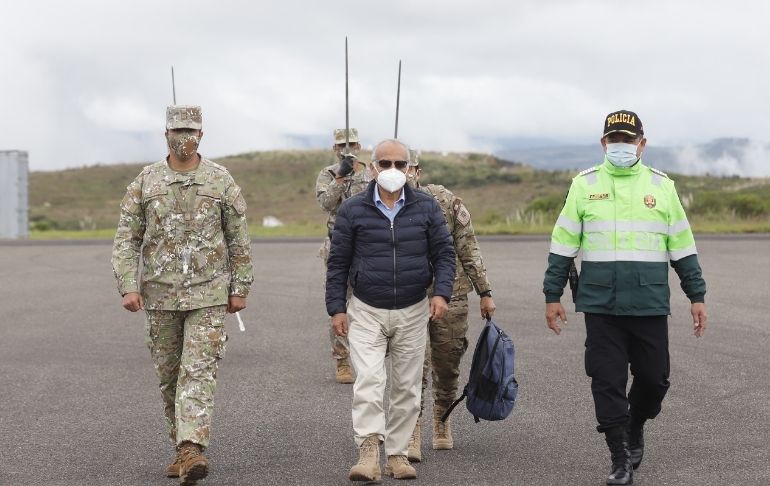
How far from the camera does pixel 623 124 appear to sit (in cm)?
636

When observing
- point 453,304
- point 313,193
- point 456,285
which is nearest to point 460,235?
point 456,285

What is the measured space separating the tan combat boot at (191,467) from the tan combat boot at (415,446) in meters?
1.30

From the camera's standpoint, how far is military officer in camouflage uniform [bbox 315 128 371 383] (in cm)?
871

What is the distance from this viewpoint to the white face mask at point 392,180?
640cm

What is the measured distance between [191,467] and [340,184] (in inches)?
127

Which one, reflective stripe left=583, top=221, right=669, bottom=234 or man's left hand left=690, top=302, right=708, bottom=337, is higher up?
reflective stripe left=583, top=221, right=669, bottom=234

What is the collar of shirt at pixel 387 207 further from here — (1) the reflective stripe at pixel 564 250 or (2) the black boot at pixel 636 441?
(2) the black boot at pixel 636 441

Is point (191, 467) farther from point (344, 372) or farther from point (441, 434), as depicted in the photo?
point (344, 372)

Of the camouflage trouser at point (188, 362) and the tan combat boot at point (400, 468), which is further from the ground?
the camouflage trouser at point (188, 362)

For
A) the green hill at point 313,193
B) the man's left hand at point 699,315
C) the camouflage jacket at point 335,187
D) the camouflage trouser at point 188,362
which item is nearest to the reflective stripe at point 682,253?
the man's left hand at point 699,315

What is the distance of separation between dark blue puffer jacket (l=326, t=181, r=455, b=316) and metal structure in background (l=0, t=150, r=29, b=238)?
31274 millimetres

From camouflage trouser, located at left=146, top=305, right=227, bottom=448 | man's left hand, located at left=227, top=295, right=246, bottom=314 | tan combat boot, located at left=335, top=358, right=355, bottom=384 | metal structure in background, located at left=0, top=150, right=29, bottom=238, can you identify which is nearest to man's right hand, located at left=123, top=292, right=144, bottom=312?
camouflage trouser, located at left=146, top=305, right=227, bottom=448

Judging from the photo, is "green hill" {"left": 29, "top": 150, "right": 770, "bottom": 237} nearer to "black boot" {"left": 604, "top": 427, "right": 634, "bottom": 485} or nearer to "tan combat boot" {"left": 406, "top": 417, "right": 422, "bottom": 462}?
"tan combat boot" {"left": 406, "top": 417, "right": 422, "bottom": 462}

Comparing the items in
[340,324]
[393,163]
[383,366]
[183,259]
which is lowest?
[383,366]
